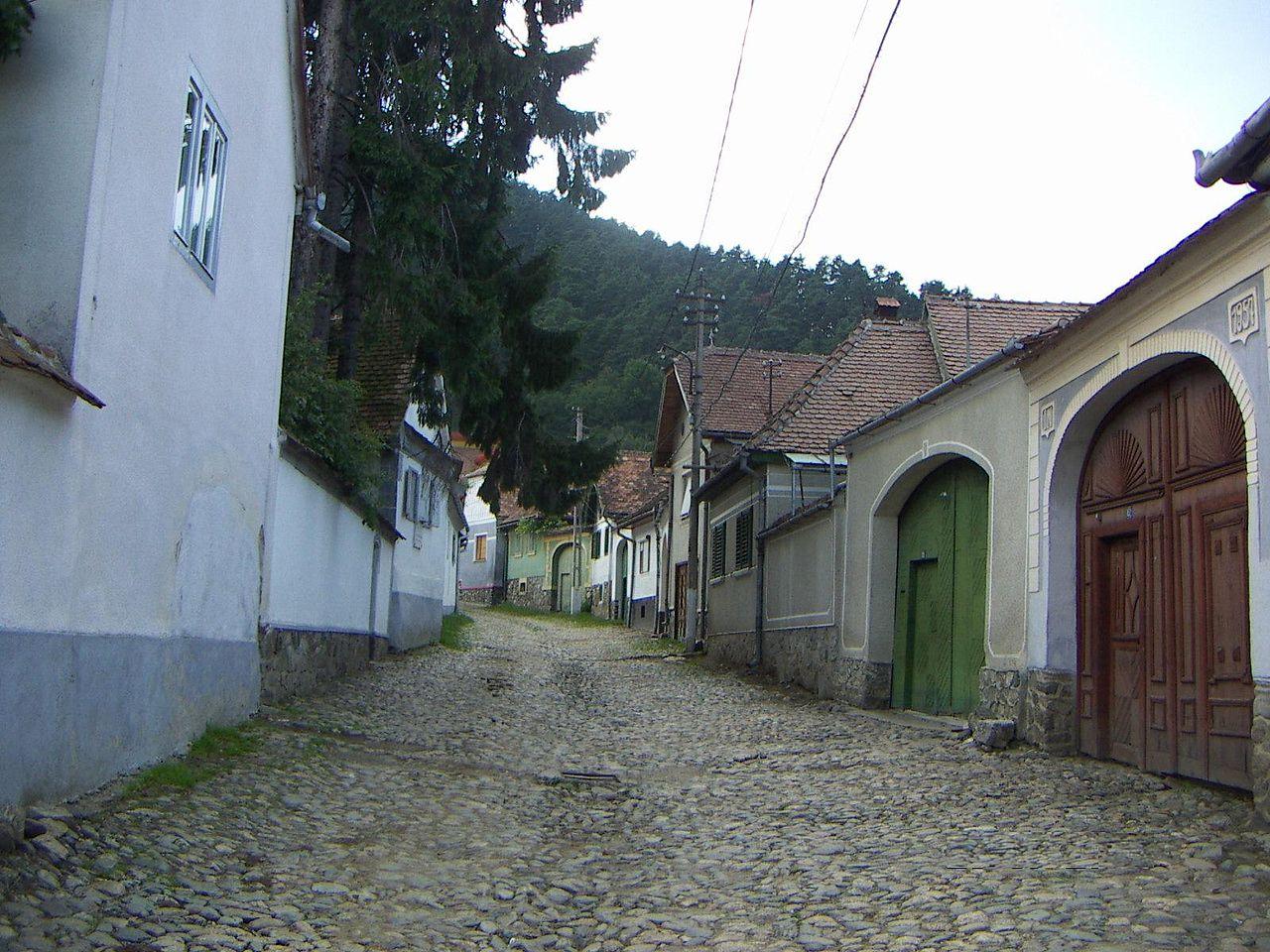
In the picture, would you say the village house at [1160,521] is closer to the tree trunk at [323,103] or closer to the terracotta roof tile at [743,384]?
the tree trunk at [323,103]

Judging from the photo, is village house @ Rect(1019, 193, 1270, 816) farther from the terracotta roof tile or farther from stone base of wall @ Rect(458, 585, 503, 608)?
stone base of wall @ Rect(458, 585, 503, 608)

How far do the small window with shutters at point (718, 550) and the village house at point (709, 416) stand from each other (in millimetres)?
997

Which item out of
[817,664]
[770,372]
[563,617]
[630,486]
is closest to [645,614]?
[563,617]

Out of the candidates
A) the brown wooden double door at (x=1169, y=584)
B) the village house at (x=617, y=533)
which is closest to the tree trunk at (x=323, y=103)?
the brown wooden double door at (x=1169, y=584)

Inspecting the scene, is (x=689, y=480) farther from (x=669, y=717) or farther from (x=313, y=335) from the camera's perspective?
(x=669, y=717)

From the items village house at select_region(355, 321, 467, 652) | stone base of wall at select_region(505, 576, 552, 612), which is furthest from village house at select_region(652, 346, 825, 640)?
stone base of wall at select_region(505, 576, 552, 612)

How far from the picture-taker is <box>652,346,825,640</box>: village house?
26562mm

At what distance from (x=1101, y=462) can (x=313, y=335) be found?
414 inches

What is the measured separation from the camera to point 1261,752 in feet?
20.9

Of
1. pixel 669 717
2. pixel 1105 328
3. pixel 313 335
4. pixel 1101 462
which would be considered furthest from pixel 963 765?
pixel 313 335

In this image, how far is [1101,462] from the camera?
929 cm

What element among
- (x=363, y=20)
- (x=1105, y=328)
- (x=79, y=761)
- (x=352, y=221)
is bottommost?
(x=79, y=761)

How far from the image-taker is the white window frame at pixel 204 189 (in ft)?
24.7

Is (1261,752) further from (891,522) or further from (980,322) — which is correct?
(980,322)
